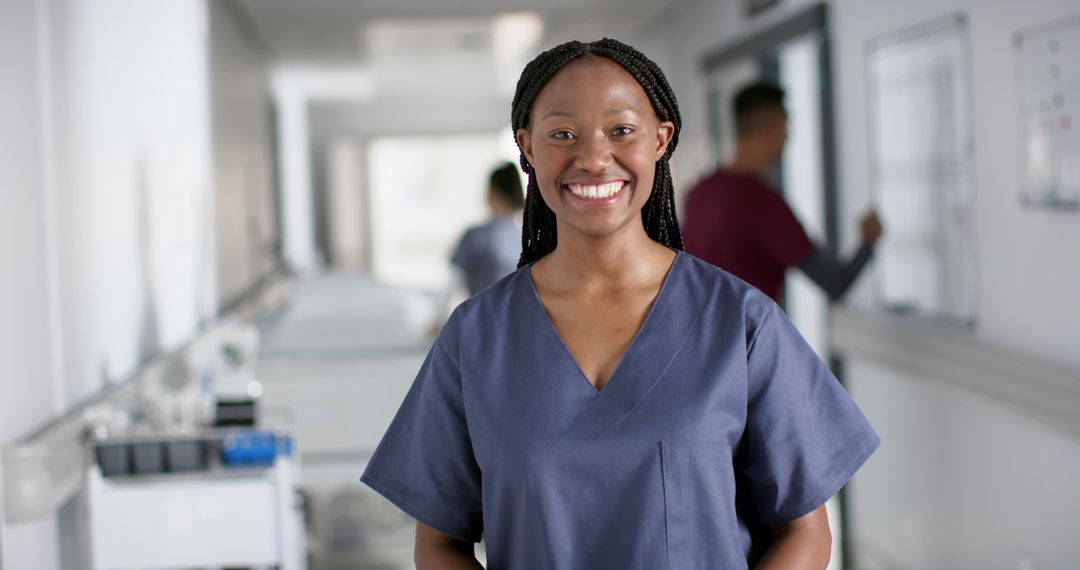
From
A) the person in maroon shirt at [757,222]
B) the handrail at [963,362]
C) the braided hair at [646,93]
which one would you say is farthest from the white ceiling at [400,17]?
the braided hair at [646,93]

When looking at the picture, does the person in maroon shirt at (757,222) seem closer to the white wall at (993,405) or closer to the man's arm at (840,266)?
the man's arm at (840,266)

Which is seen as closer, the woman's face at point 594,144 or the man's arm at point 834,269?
the woman's face at point 594,144

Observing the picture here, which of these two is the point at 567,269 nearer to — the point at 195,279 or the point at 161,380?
the point at 161,380

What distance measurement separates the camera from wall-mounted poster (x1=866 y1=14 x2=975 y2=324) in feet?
9.96

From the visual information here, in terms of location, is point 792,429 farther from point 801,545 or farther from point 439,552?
→ point 439,552

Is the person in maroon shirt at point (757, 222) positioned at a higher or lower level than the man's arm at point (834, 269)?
higher

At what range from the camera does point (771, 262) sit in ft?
9.59

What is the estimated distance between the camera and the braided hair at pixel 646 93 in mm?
1164

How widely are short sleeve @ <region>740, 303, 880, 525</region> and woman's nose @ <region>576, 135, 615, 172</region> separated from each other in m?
0.22

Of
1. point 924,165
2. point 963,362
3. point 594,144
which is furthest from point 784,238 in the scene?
point 594,144

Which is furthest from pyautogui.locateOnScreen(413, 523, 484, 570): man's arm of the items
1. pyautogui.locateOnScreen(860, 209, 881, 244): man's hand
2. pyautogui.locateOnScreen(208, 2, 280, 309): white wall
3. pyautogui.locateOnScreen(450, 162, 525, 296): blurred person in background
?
pyautogui.locateOnScreen(208, 2, 280, 309): white wall

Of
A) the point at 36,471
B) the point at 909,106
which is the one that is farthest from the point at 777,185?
→ the point at 36,471

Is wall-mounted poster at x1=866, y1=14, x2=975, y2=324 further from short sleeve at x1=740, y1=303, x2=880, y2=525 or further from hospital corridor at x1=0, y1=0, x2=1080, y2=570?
short sleeve at x1=740, y1=303, x2=880, y2=525

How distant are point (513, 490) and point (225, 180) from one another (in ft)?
14.6
